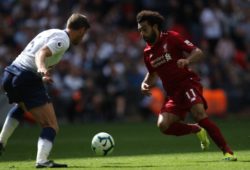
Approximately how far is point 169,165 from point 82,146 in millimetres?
4732

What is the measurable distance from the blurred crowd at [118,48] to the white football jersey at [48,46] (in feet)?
39.6

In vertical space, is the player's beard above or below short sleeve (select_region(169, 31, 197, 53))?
above

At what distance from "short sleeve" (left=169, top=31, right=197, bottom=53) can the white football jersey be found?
171 cm

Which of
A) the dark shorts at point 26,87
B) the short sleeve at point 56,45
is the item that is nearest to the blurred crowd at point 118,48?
the dark shorts at point 26,87

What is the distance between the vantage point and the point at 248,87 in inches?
945

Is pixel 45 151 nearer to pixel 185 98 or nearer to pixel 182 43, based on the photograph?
pixel 185 98

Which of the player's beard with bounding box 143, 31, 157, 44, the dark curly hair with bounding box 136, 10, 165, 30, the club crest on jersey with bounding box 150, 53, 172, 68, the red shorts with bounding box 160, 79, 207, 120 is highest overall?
the dark curly hair with bounding box 136, 10, 165, 30

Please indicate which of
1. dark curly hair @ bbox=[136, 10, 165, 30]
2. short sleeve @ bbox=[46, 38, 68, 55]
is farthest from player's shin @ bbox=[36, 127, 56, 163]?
dark curly hair @ bbox=[136, 10, 165, 30]

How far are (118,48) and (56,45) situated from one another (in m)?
14.2

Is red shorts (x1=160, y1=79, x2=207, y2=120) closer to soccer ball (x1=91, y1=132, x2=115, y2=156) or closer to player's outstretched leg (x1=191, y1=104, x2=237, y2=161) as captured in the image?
player's outstretched leg (x1=191, y1=104, x2=237, y2=161)

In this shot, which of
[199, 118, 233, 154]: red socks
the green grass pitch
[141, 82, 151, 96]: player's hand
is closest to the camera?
the green grass pitch

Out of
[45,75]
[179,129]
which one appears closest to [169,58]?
[179,129]

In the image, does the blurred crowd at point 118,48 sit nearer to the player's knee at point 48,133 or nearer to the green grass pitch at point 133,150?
the green grass pitch at point 133,150

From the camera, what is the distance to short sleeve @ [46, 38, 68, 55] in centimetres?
1030
